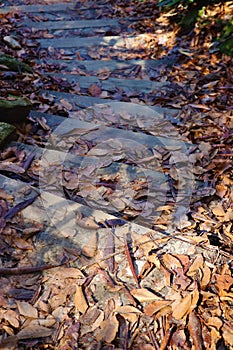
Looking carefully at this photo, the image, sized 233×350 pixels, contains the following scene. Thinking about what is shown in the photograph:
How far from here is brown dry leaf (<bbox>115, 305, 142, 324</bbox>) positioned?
5.16ft

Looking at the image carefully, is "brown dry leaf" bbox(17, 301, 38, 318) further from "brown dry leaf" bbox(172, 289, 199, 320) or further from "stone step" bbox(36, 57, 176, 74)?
"stone step" bbox(36, 57, 176, 74)

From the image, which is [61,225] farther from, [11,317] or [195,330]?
[195,330]

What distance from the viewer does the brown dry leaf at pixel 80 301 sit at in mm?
1611

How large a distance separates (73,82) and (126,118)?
0.98 meters

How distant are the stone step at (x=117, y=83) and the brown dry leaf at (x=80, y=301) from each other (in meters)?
2.46

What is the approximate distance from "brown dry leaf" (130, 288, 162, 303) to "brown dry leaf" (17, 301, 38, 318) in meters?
0.40

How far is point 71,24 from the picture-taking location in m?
5.35

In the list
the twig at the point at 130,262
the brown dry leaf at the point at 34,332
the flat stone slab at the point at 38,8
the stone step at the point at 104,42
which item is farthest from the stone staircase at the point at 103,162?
the flat stone slab at the point at 38,8

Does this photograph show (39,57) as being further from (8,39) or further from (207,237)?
(207,237)

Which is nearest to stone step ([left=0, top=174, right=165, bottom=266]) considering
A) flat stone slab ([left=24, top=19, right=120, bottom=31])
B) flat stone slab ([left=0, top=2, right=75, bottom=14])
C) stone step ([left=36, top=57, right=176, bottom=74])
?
stone step ([left=36, top=57, right=176, bottom=74])

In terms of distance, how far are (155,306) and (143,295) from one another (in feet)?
0.23

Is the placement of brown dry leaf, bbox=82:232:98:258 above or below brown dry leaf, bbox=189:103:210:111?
above

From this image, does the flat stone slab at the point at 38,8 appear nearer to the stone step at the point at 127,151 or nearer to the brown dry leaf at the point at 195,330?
the stone step at the point at 127,151

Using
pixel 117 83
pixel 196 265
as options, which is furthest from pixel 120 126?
pixel 196 265
